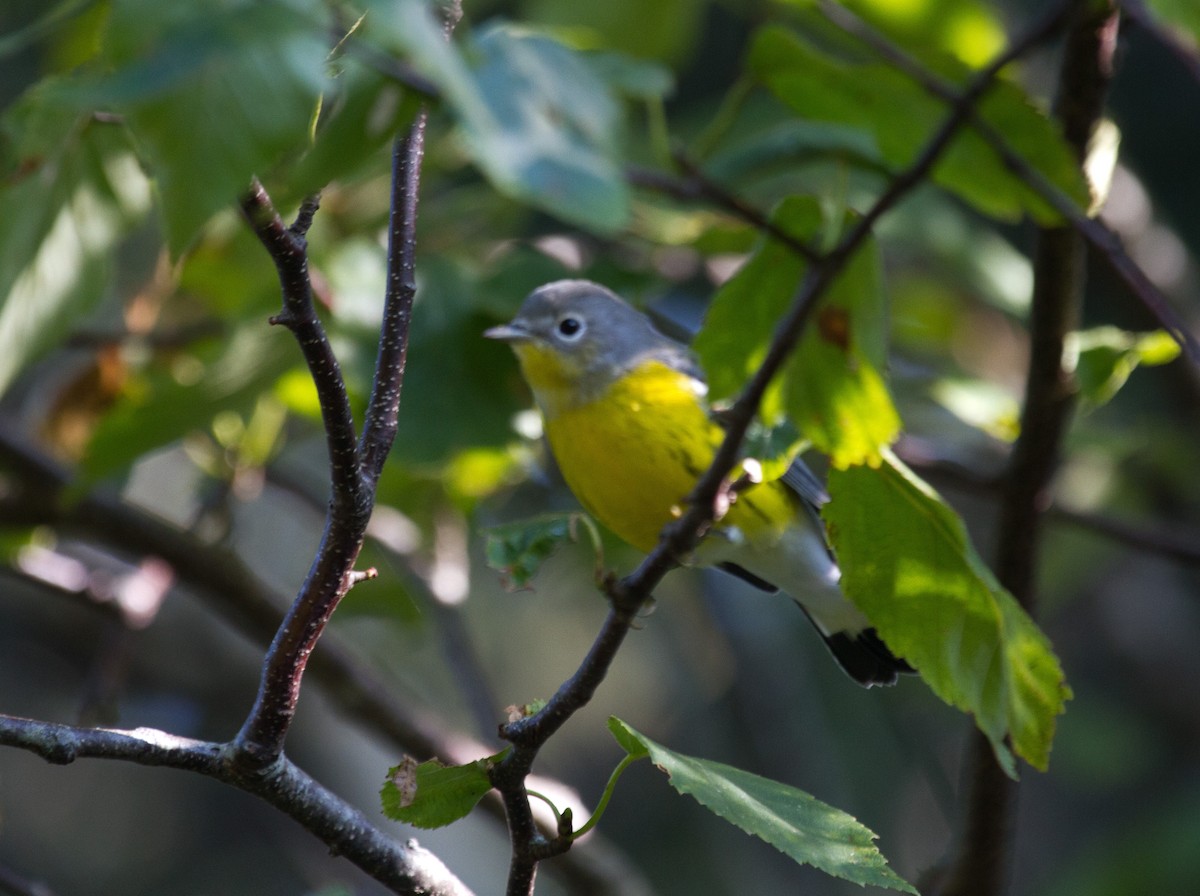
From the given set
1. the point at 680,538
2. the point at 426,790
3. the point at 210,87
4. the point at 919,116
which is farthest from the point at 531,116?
the point at 919,116

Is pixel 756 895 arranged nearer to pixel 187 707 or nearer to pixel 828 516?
pixel 187 707

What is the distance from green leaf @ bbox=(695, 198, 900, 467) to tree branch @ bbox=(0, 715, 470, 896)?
1.74 feet

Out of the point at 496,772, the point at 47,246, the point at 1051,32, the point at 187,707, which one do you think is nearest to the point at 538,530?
the point at 496,772

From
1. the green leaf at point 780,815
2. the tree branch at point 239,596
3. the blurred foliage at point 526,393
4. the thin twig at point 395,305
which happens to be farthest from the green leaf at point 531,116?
the tree branch at point 239,596

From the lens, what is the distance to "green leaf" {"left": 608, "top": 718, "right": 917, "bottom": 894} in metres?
1.06

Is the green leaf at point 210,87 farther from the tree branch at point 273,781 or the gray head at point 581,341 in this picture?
the gray head at point 581,341

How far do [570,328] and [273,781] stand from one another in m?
1.74

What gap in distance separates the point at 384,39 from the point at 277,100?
0.10 m

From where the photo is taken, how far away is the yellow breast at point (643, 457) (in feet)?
7.69

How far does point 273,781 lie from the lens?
45.0 inches

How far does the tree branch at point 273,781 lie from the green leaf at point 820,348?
530mm

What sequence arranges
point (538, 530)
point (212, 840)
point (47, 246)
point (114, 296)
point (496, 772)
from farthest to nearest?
1. point (212, 840)
2. point (114, 296)
3. point (47, 246)
4. point (538, 530)
5. point (496, 772)

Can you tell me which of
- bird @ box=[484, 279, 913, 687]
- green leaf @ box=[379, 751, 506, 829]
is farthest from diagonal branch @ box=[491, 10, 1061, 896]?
bird @ box=[484, 279, 913, 687]

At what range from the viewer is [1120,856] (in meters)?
4.25
